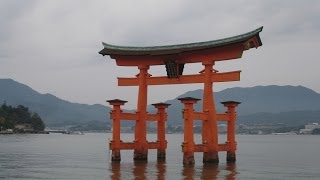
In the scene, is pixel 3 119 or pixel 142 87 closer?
pixel 142 87

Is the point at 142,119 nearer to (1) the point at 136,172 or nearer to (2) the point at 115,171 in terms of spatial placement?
(2) the point at 115,171

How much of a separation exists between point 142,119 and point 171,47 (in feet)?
15.5

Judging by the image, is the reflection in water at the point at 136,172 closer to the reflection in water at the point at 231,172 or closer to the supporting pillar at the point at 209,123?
the supporting pillar at the point at 209,123

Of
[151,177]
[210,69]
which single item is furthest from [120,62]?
[151,177]

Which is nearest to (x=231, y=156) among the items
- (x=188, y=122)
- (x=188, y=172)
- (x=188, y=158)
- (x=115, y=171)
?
(x=188, y=158)

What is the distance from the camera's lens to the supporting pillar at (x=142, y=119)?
28781mm

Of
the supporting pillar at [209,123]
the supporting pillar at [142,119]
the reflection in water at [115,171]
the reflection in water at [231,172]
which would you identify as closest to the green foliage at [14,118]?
the supporting pillar at [142,119]

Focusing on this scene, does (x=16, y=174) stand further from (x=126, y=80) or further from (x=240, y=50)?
(x=240, y=50)

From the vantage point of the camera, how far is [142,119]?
29.0 metres

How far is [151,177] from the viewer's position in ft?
71.3

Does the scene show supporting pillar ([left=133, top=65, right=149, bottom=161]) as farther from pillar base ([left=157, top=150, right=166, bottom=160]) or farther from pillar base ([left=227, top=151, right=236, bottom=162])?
pillar base ([left=227, top=151, right=236, bottom=162])

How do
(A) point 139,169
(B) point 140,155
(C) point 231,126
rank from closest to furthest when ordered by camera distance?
(A) point 139,169 < (C) point 231,126 < (B) point 140,155

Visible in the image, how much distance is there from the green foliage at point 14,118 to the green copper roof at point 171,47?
101 m

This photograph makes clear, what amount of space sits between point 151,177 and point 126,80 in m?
9.87
